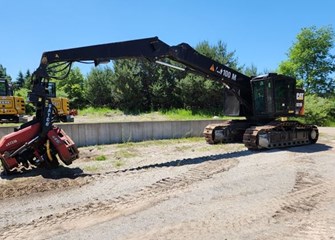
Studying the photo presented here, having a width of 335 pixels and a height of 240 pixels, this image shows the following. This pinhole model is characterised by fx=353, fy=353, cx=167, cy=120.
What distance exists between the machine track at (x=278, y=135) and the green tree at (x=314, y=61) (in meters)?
27.0

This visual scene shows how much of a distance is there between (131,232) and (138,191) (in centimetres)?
185

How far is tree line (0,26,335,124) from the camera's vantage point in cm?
2945

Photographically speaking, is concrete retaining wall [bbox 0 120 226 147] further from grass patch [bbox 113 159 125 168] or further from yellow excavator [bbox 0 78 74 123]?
yellow excavator [bbox 0 78 74 123]

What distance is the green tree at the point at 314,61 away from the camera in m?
37.2

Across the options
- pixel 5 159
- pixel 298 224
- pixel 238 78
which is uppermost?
pixel 238 78

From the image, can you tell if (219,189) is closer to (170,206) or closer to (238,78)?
(170,206)

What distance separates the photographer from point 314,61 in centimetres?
3775

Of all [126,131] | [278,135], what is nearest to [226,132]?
[278,135]

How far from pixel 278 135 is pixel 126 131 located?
18.5 feet

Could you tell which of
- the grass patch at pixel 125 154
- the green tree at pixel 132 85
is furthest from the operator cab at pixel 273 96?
the green tree at pixel 132 85

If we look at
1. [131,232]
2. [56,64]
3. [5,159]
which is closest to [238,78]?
[56,64]

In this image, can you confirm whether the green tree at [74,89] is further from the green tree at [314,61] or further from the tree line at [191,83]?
the green tree at [314,61]

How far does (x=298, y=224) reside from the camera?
15.3ft

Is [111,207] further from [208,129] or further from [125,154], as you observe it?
[208,129]
